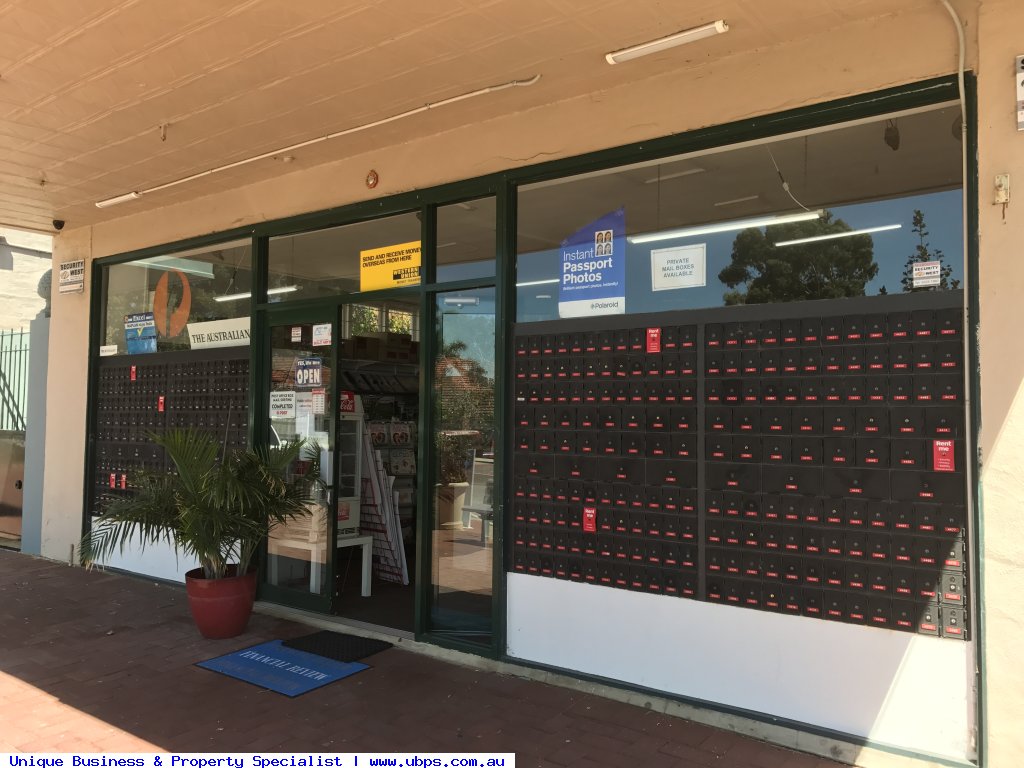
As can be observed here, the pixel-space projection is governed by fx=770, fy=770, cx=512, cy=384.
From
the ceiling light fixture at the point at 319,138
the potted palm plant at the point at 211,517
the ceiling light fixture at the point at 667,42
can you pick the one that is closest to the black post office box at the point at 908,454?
the ceiling light fixture at the point at 667,42

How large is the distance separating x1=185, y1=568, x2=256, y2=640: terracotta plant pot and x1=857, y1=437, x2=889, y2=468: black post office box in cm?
411

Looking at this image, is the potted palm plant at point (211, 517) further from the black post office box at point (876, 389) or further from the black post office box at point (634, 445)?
the black post office box at point (876, 389)

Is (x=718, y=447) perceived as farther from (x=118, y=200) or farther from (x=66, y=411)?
(x=66, y=411)

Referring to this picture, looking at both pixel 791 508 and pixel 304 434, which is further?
pixel 304 434

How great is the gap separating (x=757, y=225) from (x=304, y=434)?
12.6 ft

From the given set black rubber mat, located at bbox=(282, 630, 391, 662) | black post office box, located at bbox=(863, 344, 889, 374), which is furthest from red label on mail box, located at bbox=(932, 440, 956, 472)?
black rubber mat, located at bbox=(282, 630, 391, 662)

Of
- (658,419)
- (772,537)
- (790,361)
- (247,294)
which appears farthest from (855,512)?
(247,294)

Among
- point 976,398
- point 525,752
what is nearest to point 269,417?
point 525,752

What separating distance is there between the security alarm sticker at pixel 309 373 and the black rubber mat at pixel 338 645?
1.91 m

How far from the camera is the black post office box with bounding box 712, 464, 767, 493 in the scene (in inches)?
155

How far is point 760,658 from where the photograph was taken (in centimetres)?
390

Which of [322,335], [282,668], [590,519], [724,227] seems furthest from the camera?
[322,335]

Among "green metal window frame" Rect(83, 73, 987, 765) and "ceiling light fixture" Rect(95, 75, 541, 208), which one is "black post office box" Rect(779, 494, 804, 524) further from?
"ceiling light fixture" Rect(95, 75, 541, 208)

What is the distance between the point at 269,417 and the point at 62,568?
10.7 feet
